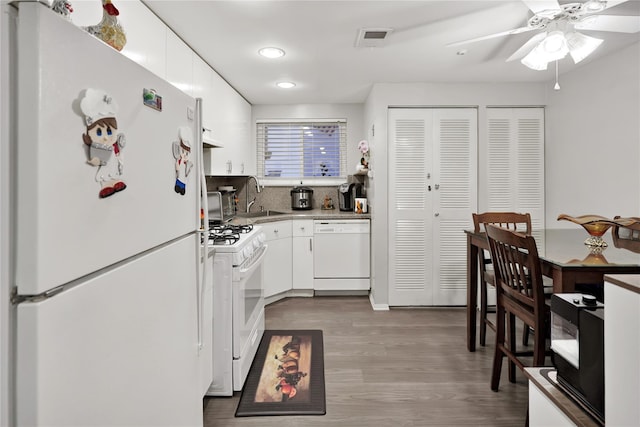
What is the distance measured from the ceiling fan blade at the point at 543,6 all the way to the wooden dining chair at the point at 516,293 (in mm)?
1102

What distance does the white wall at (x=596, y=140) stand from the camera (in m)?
2.73

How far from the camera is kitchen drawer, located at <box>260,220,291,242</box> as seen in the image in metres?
3.74

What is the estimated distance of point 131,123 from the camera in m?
0.94

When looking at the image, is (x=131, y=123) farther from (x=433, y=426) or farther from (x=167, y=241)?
(x=433, y=426)

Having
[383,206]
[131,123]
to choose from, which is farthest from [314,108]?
[131,123]

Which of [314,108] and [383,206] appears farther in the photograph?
[314,108]

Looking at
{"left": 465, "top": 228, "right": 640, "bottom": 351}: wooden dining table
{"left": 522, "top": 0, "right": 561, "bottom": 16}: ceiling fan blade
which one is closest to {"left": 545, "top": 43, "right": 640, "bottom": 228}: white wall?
{"left": 465, "top": 228, "right": 640, "bottom": 351}: wooden dining table

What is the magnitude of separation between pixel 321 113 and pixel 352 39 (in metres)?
2.14

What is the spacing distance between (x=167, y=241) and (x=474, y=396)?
6.27 ft

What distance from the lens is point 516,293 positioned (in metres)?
1.99

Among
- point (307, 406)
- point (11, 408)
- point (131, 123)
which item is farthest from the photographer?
point (307, 406)

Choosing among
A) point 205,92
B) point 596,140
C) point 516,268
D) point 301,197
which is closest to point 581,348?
point 516,268

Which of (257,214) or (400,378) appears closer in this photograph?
(400,378)

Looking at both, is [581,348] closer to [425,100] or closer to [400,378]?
[400,378]
